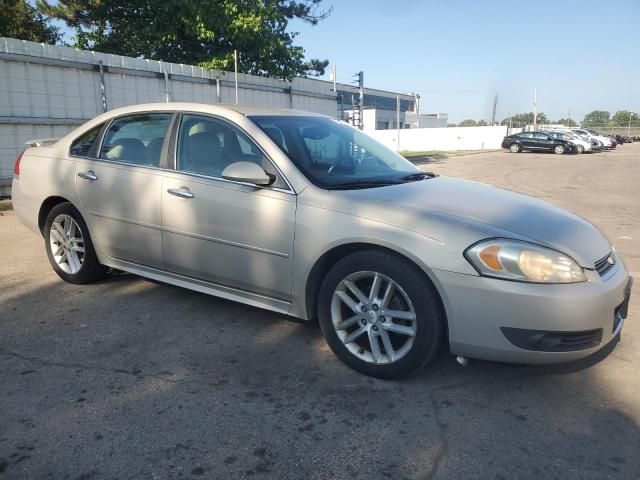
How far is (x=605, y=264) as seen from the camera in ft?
9.81

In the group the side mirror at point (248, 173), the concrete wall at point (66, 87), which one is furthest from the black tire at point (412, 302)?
the concrete wall at point (66, 87)

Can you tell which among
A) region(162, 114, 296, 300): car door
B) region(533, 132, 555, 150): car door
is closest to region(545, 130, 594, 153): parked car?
region(533, 132, 555, 150): car door

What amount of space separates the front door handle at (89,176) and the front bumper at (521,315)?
2916 millimetres

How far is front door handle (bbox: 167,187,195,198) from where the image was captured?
363 centimetres

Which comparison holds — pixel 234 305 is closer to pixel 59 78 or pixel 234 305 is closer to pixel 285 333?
pixel 285 333

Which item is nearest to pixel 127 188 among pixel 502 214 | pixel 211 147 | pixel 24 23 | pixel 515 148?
pixel 211 147

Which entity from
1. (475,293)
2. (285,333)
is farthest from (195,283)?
(475,293)

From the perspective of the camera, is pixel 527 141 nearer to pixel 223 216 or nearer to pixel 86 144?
pixel 86 144

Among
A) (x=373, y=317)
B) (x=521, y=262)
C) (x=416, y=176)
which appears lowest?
(x=373, y=317)

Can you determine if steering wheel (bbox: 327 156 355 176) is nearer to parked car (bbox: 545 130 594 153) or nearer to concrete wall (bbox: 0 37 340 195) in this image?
concrete wall (bbox: 0 37 340 195)

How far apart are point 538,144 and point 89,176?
33109 mm

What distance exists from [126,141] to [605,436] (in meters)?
3.80

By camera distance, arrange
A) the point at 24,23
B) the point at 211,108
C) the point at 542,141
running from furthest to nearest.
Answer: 1. the point at 542,141
2. the point at 24,23
3. the point at 211,108

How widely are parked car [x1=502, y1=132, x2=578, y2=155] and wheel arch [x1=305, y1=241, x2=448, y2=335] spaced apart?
32790 mm
